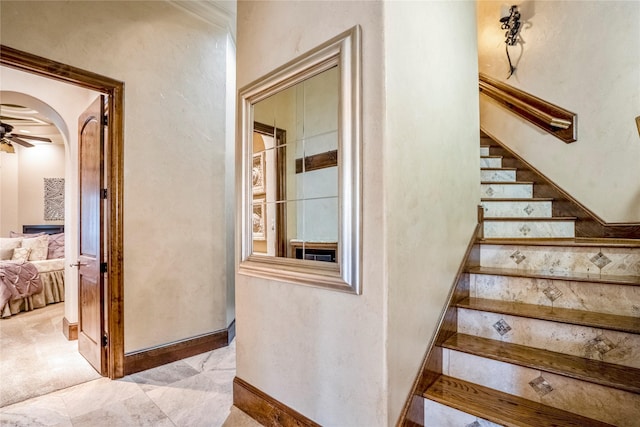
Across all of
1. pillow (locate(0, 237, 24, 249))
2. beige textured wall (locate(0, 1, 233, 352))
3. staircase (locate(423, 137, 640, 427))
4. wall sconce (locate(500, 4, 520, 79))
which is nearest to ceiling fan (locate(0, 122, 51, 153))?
pillow (locate(0, 237, 24, 249))

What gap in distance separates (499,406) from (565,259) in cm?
107

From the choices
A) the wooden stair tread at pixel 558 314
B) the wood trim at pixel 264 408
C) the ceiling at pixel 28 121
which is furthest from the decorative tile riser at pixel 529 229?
the ceiling at pixel 28 121

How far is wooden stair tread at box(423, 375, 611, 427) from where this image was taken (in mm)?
1337

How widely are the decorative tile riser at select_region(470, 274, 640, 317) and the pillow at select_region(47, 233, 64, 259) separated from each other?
651 cm

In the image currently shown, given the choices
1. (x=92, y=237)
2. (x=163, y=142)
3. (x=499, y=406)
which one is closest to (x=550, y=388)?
(x=499, y=406)

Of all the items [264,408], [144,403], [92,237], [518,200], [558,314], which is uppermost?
[518,200]

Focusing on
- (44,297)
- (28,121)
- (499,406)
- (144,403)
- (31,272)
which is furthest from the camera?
(28,121)

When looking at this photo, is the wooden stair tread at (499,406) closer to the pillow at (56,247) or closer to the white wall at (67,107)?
the white wall at (67,107)

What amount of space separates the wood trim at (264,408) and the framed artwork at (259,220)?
35.8 inches

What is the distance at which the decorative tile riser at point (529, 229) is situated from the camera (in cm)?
261

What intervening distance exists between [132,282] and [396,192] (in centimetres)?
223

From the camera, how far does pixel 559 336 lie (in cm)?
161

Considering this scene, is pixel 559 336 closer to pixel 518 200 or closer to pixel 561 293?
pixel 561 293

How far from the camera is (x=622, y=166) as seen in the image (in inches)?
105
